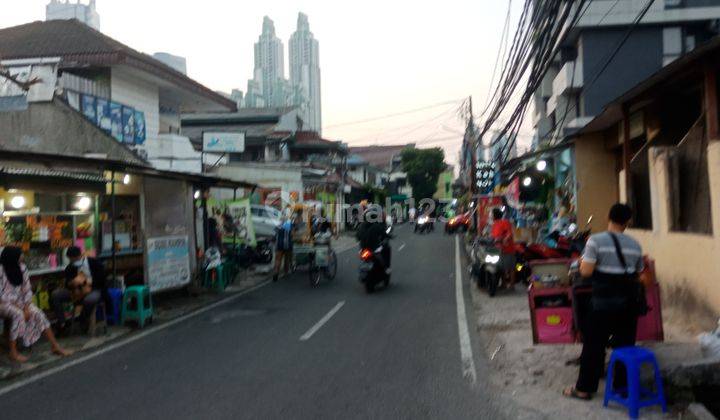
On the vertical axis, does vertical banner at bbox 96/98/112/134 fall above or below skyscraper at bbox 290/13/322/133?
below

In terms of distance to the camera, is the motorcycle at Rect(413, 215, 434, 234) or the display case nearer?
the display case

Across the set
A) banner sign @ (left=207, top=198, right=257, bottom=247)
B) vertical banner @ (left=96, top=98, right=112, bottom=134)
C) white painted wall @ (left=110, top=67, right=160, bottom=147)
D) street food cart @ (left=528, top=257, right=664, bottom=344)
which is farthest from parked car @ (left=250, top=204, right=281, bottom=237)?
street food cart @ (left=528, top=257, right=664, bottom=344)

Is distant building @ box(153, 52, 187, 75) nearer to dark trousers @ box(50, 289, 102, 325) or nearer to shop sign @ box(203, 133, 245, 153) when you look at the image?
shop sign @ box(203, 133, 245, 153)

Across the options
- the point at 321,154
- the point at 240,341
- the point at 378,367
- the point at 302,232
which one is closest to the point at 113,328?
the point at 240,341

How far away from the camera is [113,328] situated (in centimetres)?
A: 1091

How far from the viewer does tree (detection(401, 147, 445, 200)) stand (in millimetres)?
68625

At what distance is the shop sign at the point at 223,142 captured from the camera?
84.7 feet

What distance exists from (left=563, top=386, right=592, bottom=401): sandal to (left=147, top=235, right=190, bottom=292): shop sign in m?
8.56

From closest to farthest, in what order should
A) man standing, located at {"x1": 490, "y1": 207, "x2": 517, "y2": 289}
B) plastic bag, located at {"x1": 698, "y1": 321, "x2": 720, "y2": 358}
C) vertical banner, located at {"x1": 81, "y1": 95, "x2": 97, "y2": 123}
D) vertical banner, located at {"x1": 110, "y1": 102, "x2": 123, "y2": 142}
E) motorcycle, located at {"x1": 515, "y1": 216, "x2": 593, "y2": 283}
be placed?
1. plastic bag, located at {"x1": 698, "y1": 321, "x2": 720, "y2": 358}
2. motorcycle, located at {"x1": 515, "y1": 216, "x2": 593, "y2": 283}
3. man standing, located at {"x1": 490, "y1": 207, "x2": 517, "y2": 289}
4. vertical banner, located at {"x1": 81, "y1": 95, "x2": 97, "y2": 123}
5. vertical banner, located at {"x1": 110, "y1": 102, "x2": 123, "y2": 142}

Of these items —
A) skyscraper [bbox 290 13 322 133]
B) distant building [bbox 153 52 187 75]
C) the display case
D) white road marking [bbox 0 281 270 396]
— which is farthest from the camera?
skyscraper [bbox 290 13 322 133]

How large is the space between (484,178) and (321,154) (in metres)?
17.4

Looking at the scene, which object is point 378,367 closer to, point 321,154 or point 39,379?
point 39,379

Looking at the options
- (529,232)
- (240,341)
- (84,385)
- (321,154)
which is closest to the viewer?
(84,385)

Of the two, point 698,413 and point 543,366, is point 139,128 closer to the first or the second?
point 543,366
